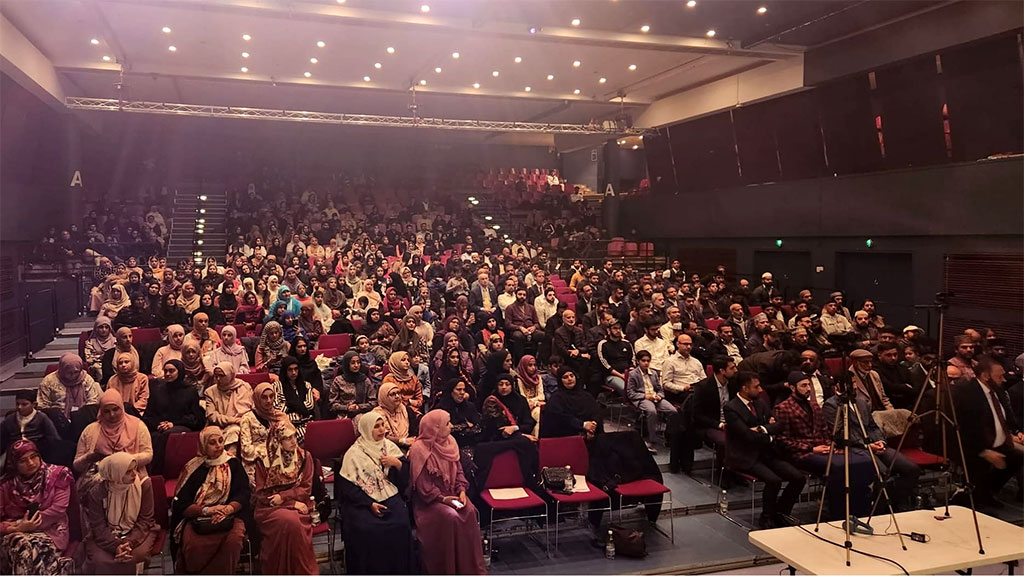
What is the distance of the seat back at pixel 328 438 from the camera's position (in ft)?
16.6

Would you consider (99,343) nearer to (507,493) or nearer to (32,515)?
(32,515)

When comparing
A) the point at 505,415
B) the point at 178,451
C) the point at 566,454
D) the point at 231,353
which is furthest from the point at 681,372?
the point at 178,451

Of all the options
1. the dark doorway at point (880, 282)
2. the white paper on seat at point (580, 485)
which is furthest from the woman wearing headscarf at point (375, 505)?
the dark doorway at point (880, 282)

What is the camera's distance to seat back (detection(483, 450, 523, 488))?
4.92 m

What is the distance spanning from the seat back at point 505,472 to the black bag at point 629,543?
822 mm

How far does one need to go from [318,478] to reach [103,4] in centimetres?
852

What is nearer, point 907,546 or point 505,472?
point 907,546

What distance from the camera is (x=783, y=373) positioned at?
653cm

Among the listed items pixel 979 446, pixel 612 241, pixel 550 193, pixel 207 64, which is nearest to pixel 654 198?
pixel 612 241

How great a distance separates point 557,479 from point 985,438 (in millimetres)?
3820

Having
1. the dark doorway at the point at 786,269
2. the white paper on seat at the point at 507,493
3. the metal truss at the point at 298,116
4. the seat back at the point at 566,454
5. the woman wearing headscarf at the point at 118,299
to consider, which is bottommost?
the white paper on seat at the point at 507,493

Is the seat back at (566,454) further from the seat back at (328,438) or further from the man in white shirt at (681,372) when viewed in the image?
the man in white shirt at (681,372)

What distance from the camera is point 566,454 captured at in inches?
202

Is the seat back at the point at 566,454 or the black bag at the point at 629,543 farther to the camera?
the seat back at the point at 566,454
